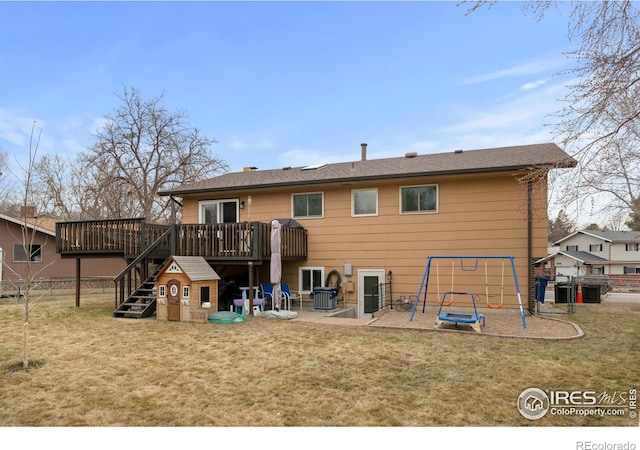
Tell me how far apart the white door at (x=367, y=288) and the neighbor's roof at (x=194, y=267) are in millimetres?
4537

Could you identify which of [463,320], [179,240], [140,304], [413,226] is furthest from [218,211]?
[463,320]

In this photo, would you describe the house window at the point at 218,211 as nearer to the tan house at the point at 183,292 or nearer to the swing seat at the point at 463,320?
the tan house at the point at 183,292

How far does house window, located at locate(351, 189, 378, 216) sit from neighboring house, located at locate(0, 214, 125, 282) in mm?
15201

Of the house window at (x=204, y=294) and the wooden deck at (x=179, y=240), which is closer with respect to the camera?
the house window at (x=204, y=294)

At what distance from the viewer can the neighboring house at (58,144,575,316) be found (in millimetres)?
11281

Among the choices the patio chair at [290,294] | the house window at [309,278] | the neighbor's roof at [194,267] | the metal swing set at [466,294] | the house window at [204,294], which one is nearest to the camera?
the metal swing set at [466,294]

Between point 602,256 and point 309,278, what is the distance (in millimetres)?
39553

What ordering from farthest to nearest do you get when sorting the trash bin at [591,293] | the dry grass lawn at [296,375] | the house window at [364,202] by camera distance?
the trash bin at [591,293] < the house window at [364,202] < the dry grass lawn at [296,375]

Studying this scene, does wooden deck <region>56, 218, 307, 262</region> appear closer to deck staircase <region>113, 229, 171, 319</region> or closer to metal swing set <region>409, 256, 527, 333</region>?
deck staircase <region>113, 229, 171, 319</region>

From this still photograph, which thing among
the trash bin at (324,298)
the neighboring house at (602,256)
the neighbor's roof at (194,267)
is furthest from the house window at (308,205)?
the neighboring house at (602,256)

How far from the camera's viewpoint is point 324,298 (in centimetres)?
1227

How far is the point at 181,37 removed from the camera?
11547mm

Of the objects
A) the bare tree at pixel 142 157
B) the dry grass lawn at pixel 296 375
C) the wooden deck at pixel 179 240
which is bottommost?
the dry grass lawn at pixel 296 375

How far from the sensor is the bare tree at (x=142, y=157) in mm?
26328
